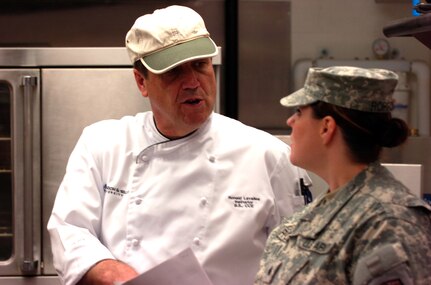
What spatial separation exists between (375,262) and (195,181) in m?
0.81

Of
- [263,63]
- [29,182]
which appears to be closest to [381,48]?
[263,63]

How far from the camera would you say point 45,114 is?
272cm

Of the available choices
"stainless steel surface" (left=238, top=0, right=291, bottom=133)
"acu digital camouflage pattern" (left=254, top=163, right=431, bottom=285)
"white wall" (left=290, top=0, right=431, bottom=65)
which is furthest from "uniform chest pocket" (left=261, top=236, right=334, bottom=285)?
"white wall" (left=290, top=0, right=431, bottom=65)

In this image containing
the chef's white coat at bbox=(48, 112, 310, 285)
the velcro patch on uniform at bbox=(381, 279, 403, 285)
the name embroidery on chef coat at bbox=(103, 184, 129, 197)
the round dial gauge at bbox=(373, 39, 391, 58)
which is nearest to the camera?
the velcro patch on uniform at bbox=(381, 279, 403, 285)

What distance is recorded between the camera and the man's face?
6.07 feet

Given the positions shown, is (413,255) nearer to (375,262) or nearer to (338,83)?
(375,262)

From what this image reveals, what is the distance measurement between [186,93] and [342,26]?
2138 millimetres

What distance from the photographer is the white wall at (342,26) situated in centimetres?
377

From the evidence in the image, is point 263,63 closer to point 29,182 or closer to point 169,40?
point 29,182

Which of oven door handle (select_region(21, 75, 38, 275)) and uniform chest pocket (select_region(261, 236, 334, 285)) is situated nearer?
uniform chest pocket (select_region(261, 236, 334, 285))

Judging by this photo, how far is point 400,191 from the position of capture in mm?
1250

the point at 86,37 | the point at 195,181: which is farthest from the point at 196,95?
the point at 86,37

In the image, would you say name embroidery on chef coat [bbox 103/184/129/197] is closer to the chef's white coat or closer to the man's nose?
the chef's white coat

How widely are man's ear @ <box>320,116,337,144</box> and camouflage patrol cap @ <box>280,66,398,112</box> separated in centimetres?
4
